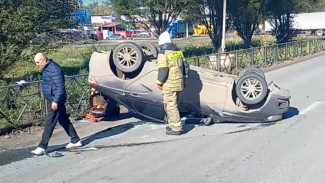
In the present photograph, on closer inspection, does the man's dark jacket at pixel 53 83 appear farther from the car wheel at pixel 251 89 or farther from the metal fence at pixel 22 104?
the car wheel at pixel 251 89

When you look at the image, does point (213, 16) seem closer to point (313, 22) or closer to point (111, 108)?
point (111, 108)

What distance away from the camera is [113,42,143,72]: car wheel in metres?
9.09

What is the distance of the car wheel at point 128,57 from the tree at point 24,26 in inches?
304

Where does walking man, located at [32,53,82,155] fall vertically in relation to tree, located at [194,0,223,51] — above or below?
below

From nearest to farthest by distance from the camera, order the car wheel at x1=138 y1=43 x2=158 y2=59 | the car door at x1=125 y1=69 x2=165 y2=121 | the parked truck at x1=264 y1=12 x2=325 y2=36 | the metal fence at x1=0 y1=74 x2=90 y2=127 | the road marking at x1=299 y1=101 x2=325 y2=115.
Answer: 1. the car door at x1=125 y1=69 x2=165 y2=121
2. the metal fence at x1=0 y1=74 x2=90 y2=127
3. the car wheel at x1=138 y1=43 x2=158 y2=59
4. the road marking at x1=299 y1=101 x2=325 y2=115
5. the parked truck at x1=264 y1=12 x2=325 y2=36

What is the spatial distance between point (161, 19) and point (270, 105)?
20781 millimetres

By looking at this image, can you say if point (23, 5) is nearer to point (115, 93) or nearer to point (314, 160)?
point (115, 93)

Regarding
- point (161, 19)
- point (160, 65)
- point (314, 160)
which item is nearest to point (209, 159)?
point (314, 160)

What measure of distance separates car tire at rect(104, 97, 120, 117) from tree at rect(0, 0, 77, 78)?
6.98 meters

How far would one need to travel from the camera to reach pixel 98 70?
9.20m

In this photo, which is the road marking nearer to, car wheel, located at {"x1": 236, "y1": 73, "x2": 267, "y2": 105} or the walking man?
car wheel, located at {"x1": 236, "y1": 73, "x2": 267, "y2": 105}

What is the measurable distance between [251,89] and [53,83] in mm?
3739

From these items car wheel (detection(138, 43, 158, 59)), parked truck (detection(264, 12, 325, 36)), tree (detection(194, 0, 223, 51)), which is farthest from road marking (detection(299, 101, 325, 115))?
parked truck (detection(264, 12, 325, 36))

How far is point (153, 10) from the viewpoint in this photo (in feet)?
93.1
